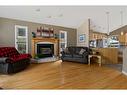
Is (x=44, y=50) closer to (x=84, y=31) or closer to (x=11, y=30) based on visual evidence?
(x=11, y=30)

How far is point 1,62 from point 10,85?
1.33 meters

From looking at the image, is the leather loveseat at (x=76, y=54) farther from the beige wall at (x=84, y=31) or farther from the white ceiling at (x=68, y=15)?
the white ceiling at (x=68, y=15)

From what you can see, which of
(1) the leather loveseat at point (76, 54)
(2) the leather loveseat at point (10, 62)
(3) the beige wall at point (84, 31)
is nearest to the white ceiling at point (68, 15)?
(3) the beige wall at point (84, 31)

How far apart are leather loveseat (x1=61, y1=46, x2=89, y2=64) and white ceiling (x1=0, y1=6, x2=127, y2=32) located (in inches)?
45.0

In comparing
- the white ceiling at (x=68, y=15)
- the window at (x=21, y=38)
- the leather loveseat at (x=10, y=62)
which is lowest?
the leather loveseat at (x=10, y=62)

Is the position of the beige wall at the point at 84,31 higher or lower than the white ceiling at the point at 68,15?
lower

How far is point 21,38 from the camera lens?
6.04 metres

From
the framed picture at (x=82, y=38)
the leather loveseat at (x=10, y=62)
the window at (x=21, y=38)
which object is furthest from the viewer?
the framed picture at (x=82, y=38)

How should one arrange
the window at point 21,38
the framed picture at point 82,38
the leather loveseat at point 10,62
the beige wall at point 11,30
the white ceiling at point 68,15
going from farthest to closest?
the framed picture at point 82,38
the window at point 21,38
the beige wall at point 11,30
the white ceiling at point 68,15
the leather loveseat at point 10,62

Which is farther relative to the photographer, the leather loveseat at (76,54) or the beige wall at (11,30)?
the leather loveseat at (76,54)

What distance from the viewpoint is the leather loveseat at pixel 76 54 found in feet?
20.8

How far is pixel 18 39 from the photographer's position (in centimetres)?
591
